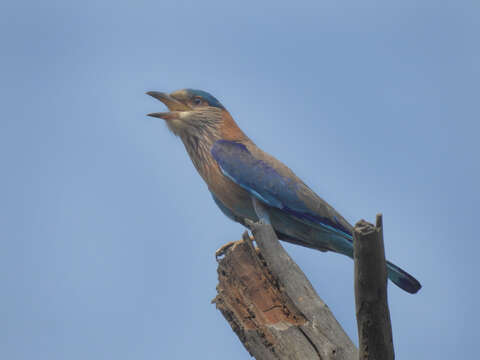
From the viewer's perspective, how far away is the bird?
6.66 metres

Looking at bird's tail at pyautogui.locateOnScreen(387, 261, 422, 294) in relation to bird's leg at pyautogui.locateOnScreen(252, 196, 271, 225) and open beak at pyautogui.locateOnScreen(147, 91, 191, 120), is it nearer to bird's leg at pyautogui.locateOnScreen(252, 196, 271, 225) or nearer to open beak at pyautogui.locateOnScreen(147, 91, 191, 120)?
bird's leg at pyautogui.locateOnScreen(252, 196, 271, 225)

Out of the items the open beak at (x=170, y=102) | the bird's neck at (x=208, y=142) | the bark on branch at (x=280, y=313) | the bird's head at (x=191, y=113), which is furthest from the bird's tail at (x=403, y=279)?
the open beak at (x=170, y=102)

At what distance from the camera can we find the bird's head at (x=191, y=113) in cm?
718

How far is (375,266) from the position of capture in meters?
3.34

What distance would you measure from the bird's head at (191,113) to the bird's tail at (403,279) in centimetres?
248

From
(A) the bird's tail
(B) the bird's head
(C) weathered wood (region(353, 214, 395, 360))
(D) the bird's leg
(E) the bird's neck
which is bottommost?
(C) weathered wood (region(353, 214, 395, 360))

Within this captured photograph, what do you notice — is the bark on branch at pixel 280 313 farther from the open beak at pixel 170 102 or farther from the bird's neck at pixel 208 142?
the open beak at pixel 170 102

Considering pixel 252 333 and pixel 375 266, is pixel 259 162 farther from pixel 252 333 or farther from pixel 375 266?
pixel 375 266

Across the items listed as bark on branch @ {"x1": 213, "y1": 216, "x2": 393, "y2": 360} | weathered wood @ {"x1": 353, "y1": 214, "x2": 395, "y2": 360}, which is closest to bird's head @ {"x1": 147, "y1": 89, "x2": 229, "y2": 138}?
bark on branch @ {"x1": 213, "y1": 216, "x2": 393, "y2": 360}

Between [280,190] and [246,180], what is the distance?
37 centimetres

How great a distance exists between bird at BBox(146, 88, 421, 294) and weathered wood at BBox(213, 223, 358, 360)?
1.62 m

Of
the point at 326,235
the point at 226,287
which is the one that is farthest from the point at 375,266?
the point at 326,235

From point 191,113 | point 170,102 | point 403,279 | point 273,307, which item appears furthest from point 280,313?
point 170,102

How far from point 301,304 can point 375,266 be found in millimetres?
1367
